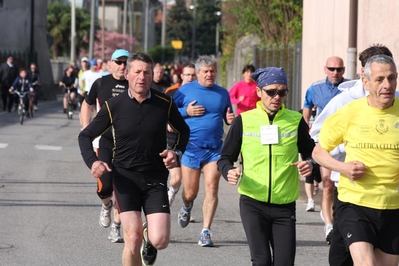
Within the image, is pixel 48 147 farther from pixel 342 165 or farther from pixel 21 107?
pixel 342 165

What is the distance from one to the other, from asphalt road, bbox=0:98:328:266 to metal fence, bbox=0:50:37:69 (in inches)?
1033

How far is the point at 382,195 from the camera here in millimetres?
6363

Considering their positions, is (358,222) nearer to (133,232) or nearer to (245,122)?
(245,122)

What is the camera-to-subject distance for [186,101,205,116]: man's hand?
35.4 feet

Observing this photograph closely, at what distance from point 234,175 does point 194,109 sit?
12.7ft

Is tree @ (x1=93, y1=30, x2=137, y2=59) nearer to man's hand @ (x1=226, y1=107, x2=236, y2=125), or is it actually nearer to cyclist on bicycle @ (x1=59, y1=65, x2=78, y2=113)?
cyclist on bicycle @ (x1=59, y1=65, x2=78, y2=113)

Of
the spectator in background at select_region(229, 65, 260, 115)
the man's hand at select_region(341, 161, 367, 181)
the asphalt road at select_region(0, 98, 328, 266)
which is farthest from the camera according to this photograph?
the spectator in background at select_region(229, 65, 260, 115)

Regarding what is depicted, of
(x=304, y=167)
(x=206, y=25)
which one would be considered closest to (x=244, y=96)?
(x=304, y=167)

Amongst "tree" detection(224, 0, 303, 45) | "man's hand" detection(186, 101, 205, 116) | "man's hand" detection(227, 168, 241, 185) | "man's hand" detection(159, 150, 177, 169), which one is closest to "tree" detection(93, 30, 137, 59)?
"tree" detection(224, 0, 303, 45)

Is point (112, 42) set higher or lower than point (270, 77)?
higher

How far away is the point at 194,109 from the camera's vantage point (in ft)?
35.4

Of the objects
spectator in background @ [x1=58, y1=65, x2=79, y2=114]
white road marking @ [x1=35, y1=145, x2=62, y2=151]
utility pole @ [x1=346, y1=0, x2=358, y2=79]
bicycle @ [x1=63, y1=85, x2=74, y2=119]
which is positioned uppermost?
utility pole @ [x1=346, y1=0, x2=358, y2=79]

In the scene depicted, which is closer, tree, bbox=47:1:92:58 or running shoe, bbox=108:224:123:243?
running shoe, bbox=108:224:123:243

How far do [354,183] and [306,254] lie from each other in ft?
12.5
